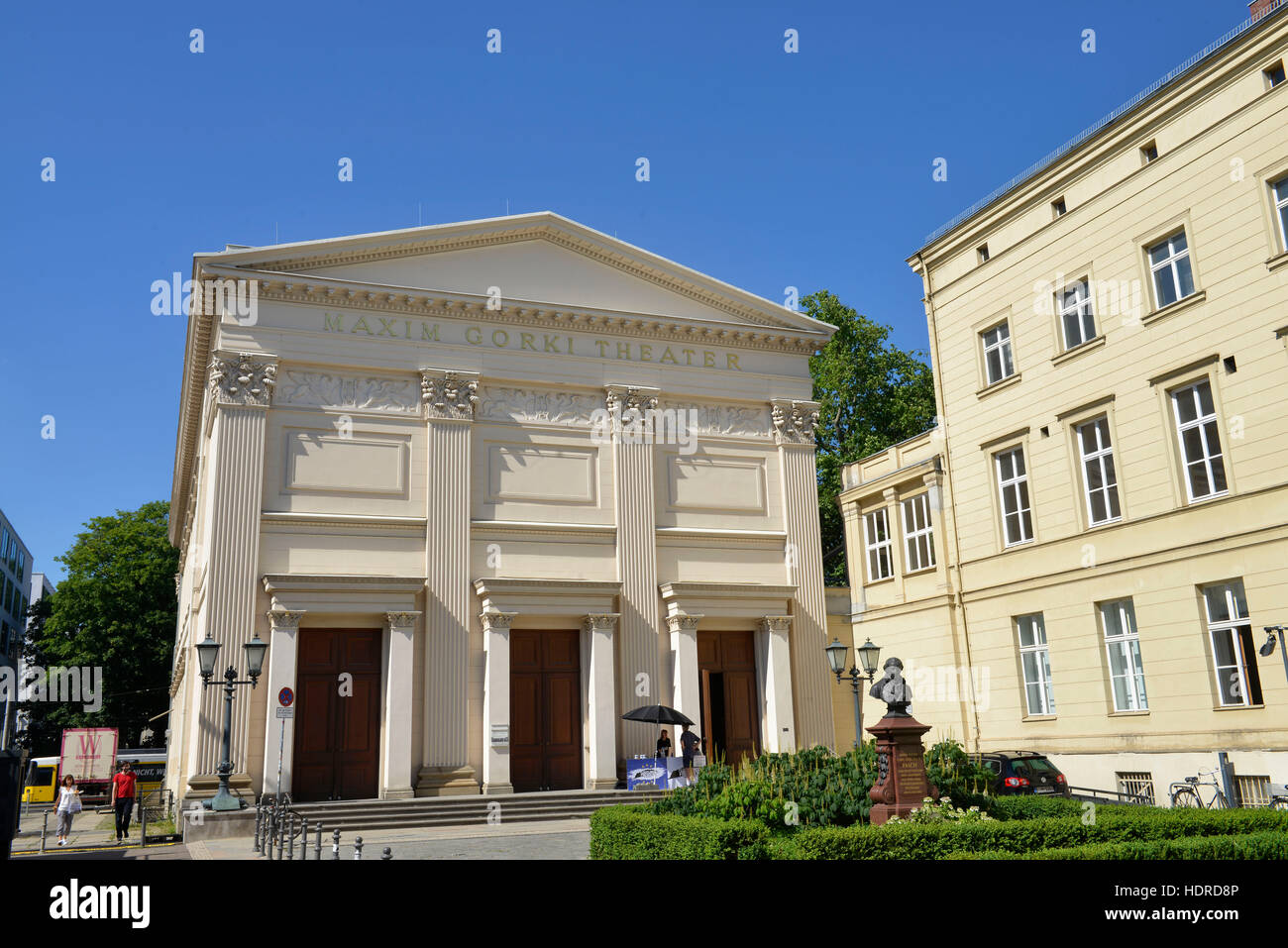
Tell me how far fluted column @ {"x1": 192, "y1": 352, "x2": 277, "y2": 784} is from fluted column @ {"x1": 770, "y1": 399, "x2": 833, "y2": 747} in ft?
49.8

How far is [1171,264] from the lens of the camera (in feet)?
85.2

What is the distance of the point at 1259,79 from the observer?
23641 mm

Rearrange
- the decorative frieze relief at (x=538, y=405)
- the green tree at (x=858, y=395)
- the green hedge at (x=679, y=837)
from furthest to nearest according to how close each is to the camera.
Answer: the green tree at (x=858, y=395) → the decorative frieze relief at (x=538, y=405) → the green hedge at (x=679, y=837)

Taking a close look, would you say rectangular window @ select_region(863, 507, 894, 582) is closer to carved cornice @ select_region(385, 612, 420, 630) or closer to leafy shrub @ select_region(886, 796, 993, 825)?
carved cornice @ select_region(385, 612, 420, 630)

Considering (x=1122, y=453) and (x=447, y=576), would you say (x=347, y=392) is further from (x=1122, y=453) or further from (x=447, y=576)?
(x=1122, y=453)

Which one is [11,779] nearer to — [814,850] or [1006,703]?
[814,850]

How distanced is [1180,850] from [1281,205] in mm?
17815

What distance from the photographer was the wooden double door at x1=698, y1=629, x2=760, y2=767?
30359 millimetres

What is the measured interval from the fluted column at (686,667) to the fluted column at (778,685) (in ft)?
7.10

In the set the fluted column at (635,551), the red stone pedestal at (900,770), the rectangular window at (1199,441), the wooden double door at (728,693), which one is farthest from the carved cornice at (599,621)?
the red stone pedestal at (900,770)

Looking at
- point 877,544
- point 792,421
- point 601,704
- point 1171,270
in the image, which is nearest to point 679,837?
point 601,704

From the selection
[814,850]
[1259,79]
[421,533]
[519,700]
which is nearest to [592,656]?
[519,700]

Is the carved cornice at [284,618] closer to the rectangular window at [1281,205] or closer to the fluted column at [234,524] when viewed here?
the fluted column at [234,524]

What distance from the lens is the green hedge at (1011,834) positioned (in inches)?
444
